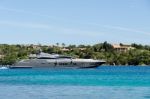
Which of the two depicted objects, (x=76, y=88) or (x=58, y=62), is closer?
(x=76, y=88)

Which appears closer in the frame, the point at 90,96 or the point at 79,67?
the point at 90,96

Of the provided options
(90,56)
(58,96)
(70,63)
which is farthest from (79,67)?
(58,96)

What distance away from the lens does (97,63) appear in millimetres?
142250

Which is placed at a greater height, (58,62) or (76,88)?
(58,62)

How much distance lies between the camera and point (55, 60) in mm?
142375

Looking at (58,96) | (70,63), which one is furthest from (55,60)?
(58,96)

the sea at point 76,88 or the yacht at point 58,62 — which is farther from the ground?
the yacht at point 58,62

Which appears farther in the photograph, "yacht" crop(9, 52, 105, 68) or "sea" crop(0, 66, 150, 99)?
"yacht" crop(9, 52, 105, 68)

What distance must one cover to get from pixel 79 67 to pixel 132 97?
103890 mm

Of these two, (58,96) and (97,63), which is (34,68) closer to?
(97,63)

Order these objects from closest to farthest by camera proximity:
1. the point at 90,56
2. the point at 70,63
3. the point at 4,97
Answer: the point at 4,97, the point at 70,63, the point at 90,56

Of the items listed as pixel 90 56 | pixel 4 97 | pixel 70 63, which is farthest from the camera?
pixel 90 56

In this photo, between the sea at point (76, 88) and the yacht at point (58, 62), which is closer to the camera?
the sea at point (76, 88)

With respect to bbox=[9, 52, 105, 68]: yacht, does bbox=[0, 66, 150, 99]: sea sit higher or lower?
lower
